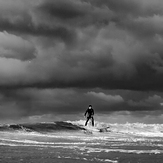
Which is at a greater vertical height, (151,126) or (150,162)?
(151,126)

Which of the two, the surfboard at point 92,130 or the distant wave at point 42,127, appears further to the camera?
the surfboard at point 92,130

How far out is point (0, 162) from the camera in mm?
11266


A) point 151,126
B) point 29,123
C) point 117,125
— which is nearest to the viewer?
point 29,123

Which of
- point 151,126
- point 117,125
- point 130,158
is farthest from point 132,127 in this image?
point 130,158

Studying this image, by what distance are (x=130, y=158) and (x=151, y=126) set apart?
36.0 meters

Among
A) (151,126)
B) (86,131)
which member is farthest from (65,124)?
(151,126)

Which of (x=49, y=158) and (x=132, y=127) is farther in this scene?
(x=132, y=127)

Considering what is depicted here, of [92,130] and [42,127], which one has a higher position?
[42,127]

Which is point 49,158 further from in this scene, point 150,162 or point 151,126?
point 151,126

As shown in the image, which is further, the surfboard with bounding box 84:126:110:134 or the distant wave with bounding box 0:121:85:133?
the surfboard with bounding box 84:126:110:134

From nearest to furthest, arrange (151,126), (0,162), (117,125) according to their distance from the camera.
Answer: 1. (0,162)
2. (117,125)
3. (151,126)

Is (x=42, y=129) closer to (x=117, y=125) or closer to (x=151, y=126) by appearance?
(x=117, y=125)

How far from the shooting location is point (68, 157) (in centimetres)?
1287

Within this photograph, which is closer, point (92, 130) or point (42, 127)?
point (92, 130)
